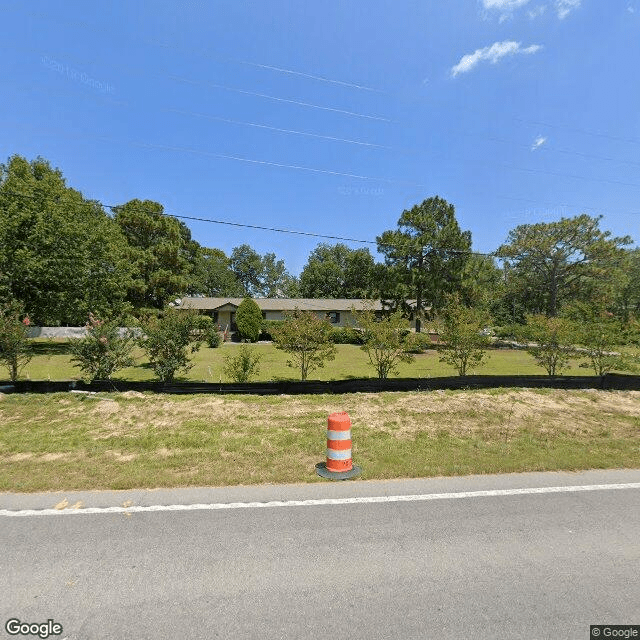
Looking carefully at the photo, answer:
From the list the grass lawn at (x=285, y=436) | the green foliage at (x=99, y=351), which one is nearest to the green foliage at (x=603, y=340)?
the grass lawn at (x=285, y=436)

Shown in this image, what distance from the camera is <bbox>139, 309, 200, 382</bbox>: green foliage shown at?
35.9 feet

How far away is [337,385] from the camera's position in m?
10.2

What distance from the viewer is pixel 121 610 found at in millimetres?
2557

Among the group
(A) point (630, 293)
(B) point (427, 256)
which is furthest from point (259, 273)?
(A) point (630, 293)

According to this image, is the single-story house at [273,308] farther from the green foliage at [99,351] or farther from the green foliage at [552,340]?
the green foliage at [99,351]

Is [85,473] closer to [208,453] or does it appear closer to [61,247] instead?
[208,453]

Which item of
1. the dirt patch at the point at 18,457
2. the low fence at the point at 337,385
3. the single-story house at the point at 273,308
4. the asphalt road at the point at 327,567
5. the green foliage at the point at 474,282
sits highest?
the green foliage at the point at 474,282

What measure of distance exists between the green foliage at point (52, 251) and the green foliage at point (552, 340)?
75.8ft

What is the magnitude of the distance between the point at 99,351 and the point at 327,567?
9.80 meters

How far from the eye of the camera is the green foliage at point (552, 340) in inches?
511

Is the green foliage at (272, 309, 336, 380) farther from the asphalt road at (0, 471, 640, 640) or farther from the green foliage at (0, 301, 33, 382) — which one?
the asphalt road at (0, 471, 640, 640)

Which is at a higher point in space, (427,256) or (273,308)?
(427,256)

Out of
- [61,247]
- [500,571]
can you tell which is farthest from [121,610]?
[61,247]

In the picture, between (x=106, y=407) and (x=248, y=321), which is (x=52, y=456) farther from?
(x=248, y=321)
